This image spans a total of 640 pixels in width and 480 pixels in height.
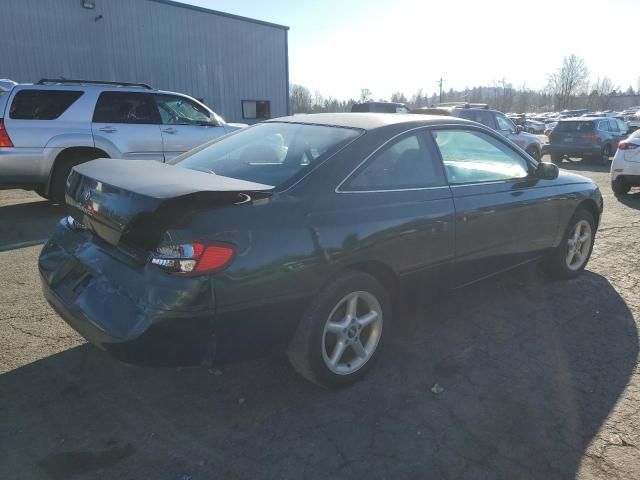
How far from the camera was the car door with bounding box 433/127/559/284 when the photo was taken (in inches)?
133

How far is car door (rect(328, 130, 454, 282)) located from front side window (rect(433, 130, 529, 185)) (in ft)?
0.61

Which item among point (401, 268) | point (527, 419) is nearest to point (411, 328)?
point (401, 268)

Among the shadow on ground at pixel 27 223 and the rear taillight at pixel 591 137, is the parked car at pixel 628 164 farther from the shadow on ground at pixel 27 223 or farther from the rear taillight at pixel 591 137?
the shadow on ground at pixel 27 223

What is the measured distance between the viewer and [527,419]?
8.54ft

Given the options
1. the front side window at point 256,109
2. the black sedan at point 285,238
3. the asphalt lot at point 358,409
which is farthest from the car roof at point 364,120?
the front side window at point 256,109

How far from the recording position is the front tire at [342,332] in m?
2.58

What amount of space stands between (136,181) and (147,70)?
17011 millimetres

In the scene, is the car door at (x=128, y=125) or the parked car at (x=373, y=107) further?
the parked car at (x=373, y=107)

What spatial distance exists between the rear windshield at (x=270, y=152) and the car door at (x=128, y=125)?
421cm

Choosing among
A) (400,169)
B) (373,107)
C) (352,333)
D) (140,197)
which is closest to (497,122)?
(373,107)

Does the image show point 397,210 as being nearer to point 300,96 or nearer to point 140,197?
point 140,197

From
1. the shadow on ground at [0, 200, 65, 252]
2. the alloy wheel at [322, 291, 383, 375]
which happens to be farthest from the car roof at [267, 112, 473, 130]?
the shadow on ground at [0, 200, 65, 252]

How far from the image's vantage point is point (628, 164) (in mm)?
9031

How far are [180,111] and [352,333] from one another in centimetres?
642
